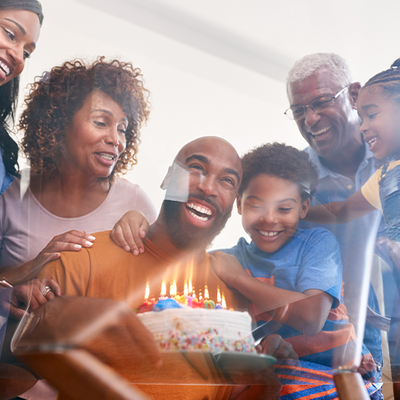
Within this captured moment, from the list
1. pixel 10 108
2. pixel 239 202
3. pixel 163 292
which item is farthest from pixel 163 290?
pixel 10 108

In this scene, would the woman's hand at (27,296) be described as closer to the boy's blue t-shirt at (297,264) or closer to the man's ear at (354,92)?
the boy's blue t-shirt at (297,264)

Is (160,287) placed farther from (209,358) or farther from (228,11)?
(228,11)

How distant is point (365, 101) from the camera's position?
78 cm

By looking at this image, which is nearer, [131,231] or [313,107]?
[131,231]

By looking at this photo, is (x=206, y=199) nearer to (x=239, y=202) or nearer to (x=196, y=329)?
(x=239, y=202)

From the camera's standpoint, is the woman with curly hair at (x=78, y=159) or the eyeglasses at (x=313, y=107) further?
the eyeglasses at (x=313, y=107)

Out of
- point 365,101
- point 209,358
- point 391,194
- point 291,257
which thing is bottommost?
point 209,358

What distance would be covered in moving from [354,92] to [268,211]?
1.08ft

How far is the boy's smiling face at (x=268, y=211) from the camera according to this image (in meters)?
0.74

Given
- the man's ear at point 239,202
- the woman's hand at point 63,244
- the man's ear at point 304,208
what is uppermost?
the man's ear at point 304,208

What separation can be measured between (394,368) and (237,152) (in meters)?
0.59

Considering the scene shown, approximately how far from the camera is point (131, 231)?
69cm

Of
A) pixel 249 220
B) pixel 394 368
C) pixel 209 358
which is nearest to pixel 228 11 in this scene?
pixel 249 220

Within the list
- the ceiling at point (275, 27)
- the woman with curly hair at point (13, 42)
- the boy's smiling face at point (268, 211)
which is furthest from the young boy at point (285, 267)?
the woman with curly hair at point (13, 42)
